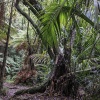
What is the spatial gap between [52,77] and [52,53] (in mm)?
881

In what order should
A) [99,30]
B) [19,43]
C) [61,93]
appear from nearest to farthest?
[99,30] < [61,93] < [19,43]

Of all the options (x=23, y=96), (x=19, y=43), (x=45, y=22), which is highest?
(x=19, y=43)

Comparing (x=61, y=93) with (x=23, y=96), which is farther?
(x=23, y=96)

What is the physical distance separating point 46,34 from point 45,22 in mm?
173

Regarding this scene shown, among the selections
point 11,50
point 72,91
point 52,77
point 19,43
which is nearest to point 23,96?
point 52,77

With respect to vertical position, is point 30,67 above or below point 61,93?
above

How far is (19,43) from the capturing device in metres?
9.22

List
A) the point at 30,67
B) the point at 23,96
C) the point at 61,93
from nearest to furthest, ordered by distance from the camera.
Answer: the point at 61,93 < the point at 23,96 < the point at 30,67

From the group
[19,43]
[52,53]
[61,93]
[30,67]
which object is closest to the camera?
[61,93]

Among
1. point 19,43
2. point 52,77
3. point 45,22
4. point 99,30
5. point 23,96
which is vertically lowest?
point 23,96

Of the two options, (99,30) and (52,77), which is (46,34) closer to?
(99,30)

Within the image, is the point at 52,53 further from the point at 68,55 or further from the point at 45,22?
the point at 45,22

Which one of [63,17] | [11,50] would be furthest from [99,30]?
[11,50]

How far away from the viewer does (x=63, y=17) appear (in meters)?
2.91
